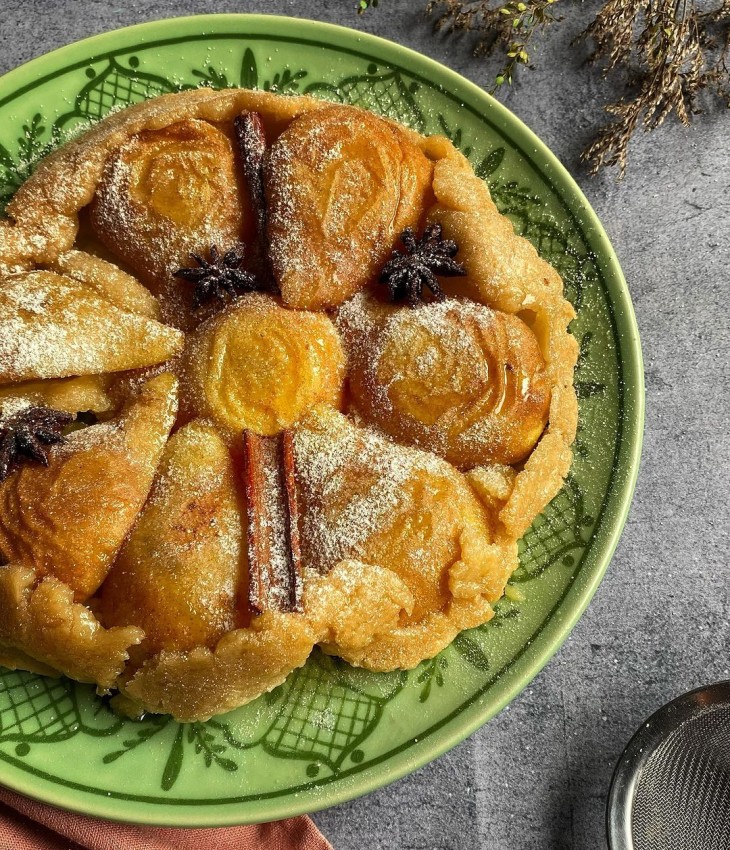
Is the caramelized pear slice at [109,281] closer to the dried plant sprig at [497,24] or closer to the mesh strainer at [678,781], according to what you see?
the dried plant sprig at [497,24]

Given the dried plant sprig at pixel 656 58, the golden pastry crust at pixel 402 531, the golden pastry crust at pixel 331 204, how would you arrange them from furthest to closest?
the dried plant sprig at pixel 656 58
the golden pastry crust at pixel 331 204
the golden pastry crust at pixel 402 531

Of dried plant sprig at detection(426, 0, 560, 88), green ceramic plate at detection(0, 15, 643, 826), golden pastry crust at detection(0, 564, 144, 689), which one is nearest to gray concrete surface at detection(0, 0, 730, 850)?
dried plant sprig at detection(426, 0, 560, 88)

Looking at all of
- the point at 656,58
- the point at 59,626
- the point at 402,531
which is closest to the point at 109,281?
the point at 59,626

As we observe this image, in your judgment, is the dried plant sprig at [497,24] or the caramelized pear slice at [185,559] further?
the dried plant sprig at [497,24]

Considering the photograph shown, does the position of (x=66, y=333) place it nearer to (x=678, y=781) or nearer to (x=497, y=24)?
(x=497, y=24)

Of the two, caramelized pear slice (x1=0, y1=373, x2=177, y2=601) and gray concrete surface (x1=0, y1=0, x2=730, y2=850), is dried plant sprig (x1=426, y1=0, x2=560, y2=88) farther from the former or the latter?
caramelized pear slice (x1=0, y1=373, x2=177, y2=601)

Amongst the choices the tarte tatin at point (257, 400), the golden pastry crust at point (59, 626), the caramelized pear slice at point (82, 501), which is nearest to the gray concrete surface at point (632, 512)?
the tarte tatin at point (257, 400)
